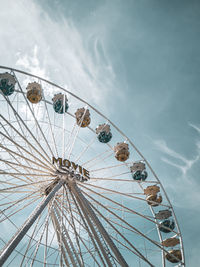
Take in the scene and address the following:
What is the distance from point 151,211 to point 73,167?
9.09 meters

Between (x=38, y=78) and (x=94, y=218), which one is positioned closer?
(x=94, y=218)

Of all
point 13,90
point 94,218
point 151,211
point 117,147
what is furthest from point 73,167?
point 151,211

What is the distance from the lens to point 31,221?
346 inches

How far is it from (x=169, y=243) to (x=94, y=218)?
353 inches

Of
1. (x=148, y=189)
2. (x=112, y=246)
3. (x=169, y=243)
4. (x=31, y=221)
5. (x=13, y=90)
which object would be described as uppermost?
(x=148, y=189)

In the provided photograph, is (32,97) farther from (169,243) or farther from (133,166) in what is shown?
(169,243)

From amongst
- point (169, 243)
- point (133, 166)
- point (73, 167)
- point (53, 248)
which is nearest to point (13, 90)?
point (73, 167)

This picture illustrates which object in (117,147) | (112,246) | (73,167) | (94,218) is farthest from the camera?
(117,147)

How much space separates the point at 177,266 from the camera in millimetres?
14922

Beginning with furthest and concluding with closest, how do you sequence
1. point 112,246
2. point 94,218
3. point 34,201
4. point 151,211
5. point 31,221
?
1. point 151,211
2. point 34,201
3. point 94,218
4. point 112,246
5. point 31,221

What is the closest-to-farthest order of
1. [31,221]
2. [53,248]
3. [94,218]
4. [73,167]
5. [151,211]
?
[31,221] < [94,218] < [73,167] < [53,248] < [151,211]

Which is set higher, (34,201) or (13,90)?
(13,90)

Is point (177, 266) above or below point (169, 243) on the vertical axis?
below

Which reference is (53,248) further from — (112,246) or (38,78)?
(38,78)
